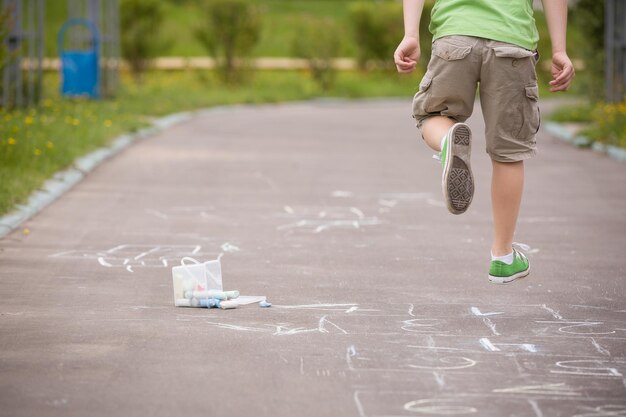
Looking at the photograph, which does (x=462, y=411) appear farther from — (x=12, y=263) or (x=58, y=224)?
(x=58, y=224)

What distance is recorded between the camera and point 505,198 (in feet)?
21.2

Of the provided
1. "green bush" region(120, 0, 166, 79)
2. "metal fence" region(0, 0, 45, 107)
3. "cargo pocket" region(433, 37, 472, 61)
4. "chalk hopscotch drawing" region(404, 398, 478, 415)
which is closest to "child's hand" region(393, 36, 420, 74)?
"cargo pocket" region(433, 37, 472, 61)

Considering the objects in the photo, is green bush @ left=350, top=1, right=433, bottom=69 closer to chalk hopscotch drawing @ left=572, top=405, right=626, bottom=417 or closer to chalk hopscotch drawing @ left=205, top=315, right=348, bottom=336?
chalk hopscotch drawing @ left=205, top=315, right=348, bottom=336

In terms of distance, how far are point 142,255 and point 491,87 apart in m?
2.81

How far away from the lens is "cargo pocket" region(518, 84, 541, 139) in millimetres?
6227

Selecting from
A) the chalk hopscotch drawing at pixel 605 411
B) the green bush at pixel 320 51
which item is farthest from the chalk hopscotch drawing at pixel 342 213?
the green bush at pixel 320 51

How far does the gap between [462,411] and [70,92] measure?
61.9 feet

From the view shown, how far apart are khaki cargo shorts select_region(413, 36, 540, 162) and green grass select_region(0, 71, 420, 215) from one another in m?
4.34

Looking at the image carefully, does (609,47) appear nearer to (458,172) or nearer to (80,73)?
(80,73)

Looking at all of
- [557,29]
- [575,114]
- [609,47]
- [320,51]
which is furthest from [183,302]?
[320,51]

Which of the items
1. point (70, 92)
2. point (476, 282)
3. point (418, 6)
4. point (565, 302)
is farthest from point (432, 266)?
point (70, 92)

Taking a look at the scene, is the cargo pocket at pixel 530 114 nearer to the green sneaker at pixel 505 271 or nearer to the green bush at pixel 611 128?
the green sneaker at pixel 505 271

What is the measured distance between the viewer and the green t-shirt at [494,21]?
243 inches

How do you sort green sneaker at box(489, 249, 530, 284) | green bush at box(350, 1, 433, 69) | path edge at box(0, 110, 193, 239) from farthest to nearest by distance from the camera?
green bush at box(350, 1, 433, 69) → path edge at box(0, 110, 193, 239) → green sneaker at box(489, 249, 530, 284)
